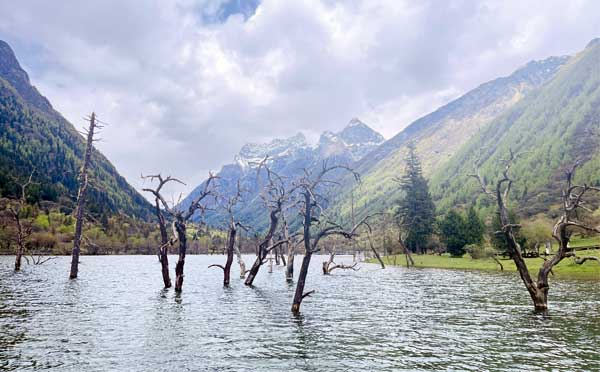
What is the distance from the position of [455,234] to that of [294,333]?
9742 cm

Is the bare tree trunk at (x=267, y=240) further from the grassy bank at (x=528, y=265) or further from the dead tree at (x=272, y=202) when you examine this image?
the grassy bank at (x=528, y=265)

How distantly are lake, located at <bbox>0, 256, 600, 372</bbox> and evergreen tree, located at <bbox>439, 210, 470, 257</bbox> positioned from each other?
6906cm

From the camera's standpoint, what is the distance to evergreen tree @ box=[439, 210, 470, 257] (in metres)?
110

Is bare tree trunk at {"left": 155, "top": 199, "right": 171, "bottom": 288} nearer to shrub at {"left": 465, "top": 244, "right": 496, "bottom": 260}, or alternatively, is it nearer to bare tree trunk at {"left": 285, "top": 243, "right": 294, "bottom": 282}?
bare tree trunk at {"left": 285, "top": 243, "right": 294, "bottom": 282}

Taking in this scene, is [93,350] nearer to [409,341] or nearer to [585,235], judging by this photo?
[409,341]

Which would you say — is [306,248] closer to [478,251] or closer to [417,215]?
[478,251]

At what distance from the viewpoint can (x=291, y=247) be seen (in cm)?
6256

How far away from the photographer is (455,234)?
112 meters

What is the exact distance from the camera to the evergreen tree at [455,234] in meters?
110

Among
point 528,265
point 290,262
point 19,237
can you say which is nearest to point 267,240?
point 290,262

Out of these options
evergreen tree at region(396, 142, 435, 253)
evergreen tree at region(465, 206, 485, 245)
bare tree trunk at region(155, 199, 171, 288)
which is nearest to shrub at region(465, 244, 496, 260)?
evergreen tree at region(465, 206, 485, 245)

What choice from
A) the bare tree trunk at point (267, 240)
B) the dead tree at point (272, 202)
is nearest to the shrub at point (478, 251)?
the bare tree trunk at point (267, 240)

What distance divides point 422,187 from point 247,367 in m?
134

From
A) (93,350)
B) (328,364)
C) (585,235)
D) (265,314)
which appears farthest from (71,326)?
(585,235)
